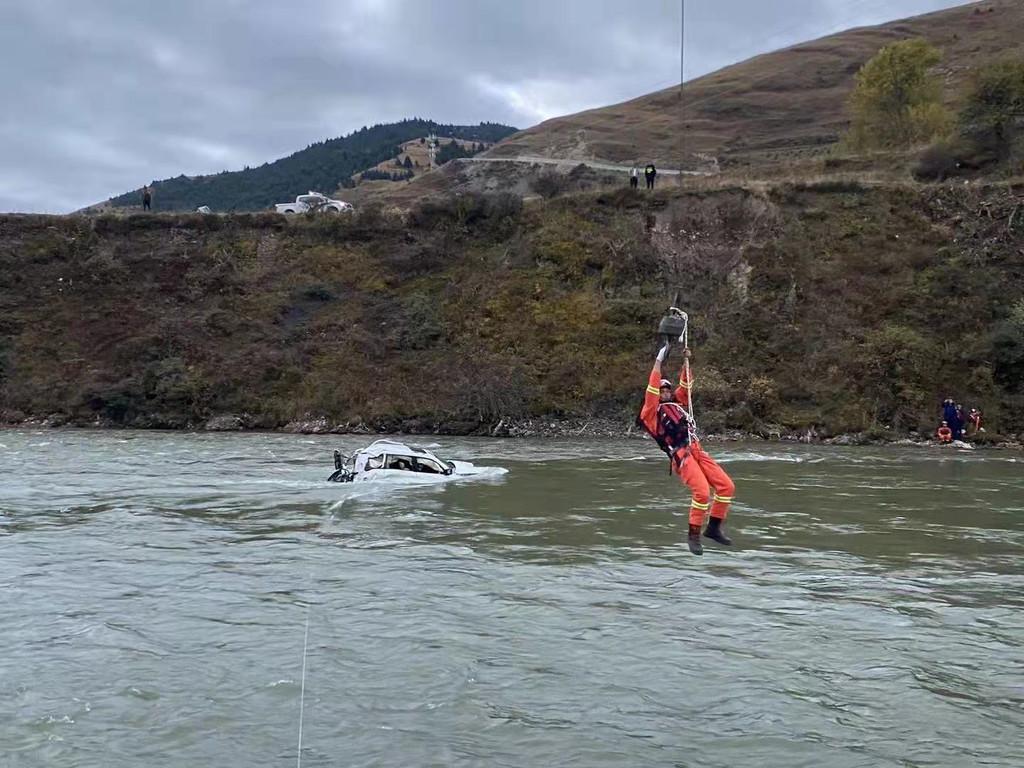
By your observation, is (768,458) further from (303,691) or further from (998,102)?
(998,102)

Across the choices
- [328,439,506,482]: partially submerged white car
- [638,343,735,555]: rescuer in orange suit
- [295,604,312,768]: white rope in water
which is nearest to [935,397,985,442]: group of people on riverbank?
[328,439,506,482]: partially submerged white car

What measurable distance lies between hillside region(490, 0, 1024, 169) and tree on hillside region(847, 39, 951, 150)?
20712mm

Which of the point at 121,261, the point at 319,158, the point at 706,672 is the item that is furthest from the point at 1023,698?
the point at 319,158

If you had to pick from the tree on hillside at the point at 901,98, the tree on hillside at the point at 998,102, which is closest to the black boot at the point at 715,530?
the tree on hillside at the point at 998,102

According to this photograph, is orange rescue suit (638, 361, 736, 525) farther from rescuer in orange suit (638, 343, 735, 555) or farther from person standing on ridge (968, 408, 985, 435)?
person standing on ridge (968, 408, 985, 435)

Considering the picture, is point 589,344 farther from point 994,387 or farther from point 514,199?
point 994,387

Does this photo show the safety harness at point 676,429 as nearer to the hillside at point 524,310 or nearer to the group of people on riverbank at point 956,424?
the hillside at point 524,310

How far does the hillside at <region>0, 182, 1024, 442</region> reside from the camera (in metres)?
39.4

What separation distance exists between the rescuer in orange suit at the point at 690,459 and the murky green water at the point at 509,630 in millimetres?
1242

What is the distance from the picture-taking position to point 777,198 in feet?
161

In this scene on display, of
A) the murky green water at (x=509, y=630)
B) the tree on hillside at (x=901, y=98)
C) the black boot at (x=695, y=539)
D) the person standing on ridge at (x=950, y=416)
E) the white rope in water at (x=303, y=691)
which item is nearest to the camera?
the white rope in water at (x=303, y=691)

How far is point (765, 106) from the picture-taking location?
12000 cm

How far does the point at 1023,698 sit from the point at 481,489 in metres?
15.5

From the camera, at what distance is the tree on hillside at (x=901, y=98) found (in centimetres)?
6562
